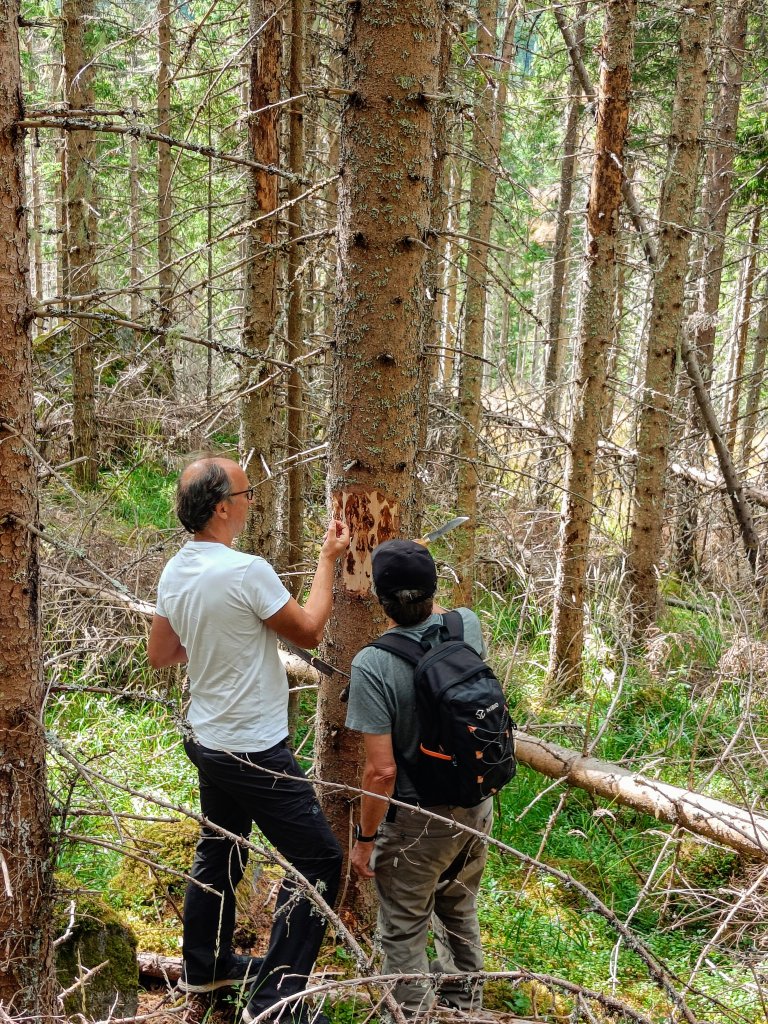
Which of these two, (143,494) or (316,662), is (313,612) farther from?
(143,494)

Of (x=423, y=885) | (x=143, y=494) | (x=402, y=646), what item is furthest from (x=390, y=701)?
(x=143, y=494)

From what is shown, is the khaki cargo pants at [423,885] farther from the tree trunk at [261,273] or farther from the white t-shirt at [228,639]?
the tree trunk at [261,273]

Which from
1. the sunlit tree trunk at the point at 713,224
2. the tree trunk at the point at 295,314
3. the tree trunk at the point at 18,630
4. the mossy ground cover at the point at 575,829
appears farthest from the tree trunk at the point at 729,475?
the tree trunk at the point at 18,630

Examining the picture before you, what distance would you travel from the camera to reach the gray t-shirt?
299cm

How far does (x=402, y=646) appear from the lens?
305 cm

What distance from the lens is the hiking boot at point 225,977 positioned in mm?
3494

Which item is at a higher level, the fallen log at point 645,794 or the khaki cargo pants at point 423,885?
the khaki cargo pants at point 423,885

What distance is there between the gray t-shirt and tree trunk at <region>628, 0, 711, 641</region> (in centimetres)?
494

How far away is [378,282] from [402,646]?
145 cm

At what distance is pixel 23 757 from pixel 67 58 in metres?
9.00

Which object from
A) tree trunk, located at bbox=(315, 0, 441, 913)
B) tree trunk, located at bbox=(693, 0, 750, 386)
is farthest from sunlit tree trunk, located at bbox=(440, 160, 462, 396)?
tree trunk, located at bbox=(693, 0, 750, 386)

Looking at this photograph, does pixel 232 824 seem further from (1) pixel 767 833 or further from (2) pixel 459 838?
(1) pixel 767 833

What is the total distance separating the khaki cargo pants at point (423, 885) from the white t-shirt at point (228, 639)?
2.03 feet

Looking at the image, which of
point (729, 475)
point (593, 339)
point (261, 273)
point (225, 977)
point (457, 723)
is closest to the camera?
point (457, 723)
